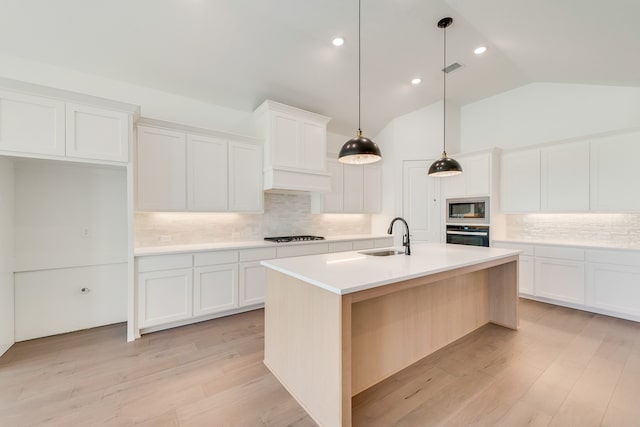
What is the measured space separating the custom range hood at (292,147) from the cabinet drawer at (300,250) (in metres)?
0.85

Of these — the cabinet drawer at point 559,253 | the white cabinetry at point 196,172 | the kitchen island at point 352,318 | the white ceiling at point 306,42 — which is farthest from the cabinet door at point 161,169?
the cabinet drawer at point 559,253

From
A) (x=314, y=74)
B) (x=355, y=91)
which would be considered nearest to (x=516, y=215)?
(x=355, y=91)

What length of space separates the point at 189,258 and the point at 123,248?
2.80ft

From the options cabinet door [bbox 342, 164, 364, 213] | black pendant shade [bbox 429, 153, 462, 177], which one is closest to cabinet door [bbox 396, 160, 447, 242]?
cabinet door [bbox 342, 164, 364, 213]

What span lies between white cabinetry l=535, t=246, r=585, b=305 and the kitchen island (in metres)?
1.53

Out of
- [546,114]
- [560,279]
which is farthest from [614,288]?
[546,114]

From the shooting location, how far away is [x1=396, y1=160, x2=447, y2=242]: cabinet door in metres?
4.71

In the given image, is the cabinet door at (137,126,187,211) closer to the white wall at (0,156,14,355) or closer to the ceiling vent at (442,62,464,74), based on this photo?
the white wall at (0,156,14,355)

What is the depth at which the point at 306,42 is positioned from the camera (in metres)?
2.94

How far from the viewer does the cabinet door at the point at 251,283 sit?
332 centimetres

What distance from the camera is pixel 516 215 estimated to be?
4.29 meters

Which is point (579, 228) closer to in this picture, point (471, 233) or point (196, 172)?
point (471, 233)

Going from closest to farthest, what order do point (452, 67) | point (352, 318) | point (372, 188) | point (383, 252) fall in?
point (352, 318)
point (383, 252)
point (452, 67)
point (372, 188)

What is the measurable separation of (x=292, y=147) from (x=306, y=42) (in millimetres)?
1310
